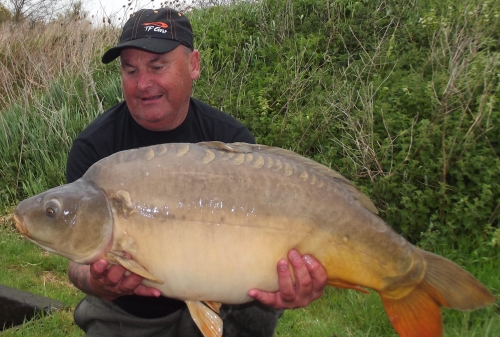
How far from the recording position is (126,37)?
2.05 m

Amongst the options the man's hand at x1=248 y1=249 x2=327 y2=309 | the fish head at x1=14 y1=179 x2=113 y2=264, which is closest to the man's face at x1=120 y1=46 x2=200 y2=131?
the fish head at x1=14 y1=179 x2=113 y2=264

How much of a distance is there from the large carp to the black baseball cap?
56 cm

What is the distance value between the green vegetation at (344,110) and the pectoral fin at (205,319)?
0.91 meters

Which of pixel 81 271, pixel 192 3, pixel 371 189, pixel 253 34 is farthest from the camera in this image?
pixel 192 3

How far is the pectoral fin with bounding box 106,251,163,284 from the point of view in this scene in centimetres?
146

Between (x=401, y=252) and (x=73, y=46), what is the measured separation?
5116mm

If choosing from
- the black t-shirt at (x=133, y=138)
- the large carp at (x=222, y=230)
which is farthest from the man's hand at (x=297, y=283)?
the black t-shirt at (x=133, y=138)

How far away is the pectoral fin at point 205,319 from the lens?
1.57 m

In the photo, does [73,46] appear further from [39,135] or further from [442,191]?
[442,191]

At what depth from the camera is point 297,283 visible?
1.60 m

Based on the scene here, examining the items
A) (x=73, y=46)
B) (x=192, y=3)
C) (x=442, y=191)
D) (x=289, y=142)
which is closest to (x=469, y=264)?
(x=442, y=191)

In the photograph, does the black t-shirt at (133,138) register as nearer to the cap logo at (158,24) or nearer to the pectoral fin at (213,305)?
the cap logo at (158,24)

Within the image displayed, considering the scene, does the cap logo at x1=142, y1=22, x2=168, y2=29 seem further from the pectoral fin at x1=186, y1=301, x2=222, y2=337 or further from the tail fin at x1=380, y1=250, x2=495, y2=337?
the tail fin at x1=380, y1=250, x2=495, y2=337

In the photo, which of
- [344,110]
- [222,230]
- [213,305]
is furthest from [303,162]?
[344,110]
